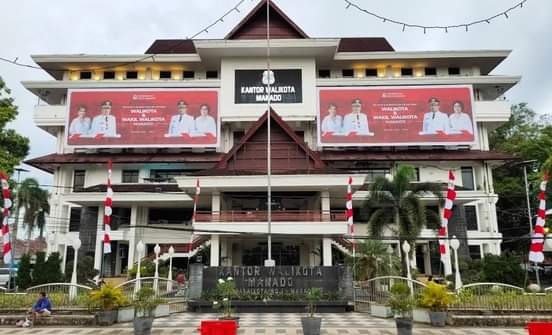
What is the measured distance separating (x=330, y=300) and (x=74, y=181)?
2808 centimetres

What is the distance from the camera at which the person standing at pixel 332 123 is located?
35219 millimetres

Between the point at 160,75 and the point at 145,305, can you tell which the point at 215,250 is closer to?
the point at 145,305

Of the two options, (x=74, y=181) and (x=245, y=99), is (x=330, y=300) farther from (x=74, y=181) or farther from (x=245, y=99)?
(x=74, y=181)

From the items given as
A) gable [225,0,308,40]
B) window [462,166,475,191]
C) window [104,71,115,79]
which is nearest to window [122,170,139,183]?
window [104,71,115,79]

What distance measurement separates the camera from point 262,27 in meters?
39.0

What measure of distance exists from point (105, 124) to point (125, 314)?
80.9 ft

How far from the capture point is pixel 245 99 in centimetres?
3716

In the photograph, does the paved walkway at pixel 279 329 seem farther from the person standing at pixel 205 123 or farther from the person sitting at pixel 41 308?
the person standing at pixel 205 123

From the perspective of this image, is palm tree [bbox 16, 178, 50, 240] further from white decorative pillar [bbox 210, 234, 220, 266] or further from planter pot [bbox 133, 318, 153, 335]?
planter pot [bbox 133, 318, 153, 335]

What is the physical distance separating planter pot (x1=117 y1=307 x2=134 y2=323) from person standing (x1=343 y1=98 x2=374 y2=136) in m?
24.5

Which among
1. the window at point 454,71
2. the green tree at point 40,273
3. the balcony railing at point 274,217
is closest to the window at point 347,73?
the window at point 454,71

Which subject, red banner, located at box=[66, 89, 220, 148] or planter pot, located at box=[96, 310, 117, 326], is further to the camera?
red banner, located at box=[66, 89, 220, 148]

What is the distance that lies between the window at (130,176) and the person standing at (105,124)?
3458 mm

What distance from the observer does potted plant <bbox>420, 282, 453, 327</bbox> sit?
1378 cm
